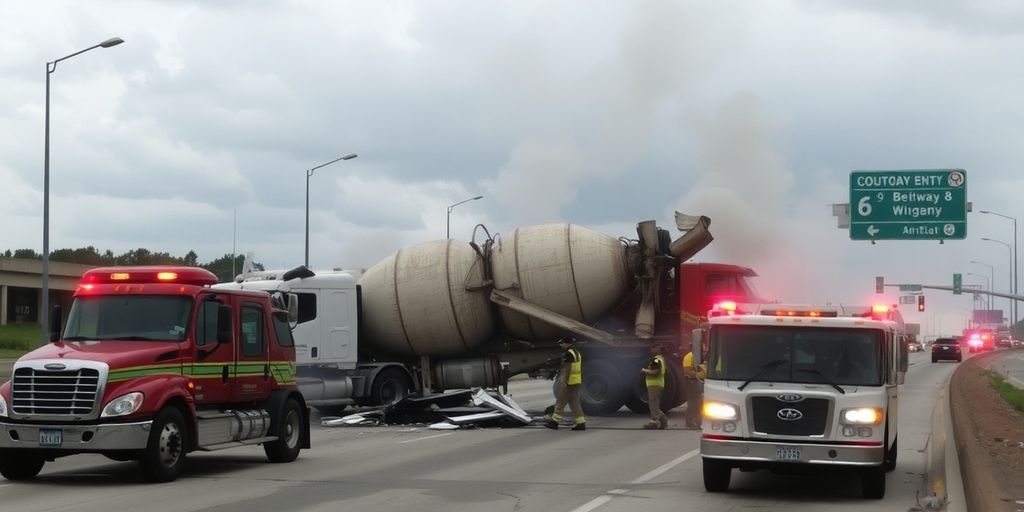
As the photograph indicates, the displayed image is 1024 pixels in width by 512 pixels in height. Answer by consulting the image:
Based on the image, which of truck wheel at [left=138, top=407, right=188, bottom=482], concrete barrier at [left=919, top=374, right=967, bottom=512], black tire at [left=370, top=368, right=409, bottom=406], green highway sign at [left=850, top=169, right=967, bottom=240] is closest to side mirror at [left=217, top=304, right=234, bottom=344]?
truck wheel at [left=138, top=407, right=188, bottom=482]

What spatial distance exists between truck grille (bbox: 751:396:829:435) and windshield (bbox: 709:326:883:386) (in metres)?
0.30

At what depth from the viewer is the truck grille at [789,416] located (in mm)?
12594

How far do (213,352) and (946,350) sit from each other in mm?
64406

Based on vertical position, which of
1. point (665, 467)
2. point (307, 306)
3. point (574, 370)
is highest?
point (307, 306)

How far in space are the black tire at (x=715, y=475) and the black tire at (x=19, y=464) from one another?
7.46 metres

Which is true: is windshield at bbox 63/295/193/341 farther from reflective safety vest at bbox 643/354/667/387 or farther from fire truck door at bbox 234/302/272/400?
reflective safety vest at bbox 643/354/667/387

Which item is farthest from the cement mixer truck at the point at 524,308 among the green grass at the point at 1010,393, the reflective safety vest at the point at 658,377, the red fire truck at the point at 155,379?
the red fire truck at the point at 155,379

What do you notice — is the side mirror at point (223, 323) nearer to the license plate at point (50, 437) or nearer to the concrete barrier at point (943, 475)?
the license plate at point (50, 437)

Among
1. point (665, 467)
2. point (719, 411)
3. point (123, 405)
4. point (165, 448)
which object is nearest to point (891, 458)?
point (665, 467)

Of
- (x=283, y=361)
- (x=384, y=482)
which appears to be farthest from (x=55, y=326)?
(x=384, y=482)

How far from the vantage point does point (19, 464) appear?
1439 centimetres

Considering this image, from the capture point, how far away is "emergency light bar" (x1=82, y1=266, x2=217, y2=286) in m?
15.1

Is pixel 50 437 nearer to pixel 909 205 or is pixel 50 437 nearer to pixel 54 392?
pixel 54 392

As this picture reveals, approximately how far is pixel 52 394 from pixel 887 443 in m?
9.00
